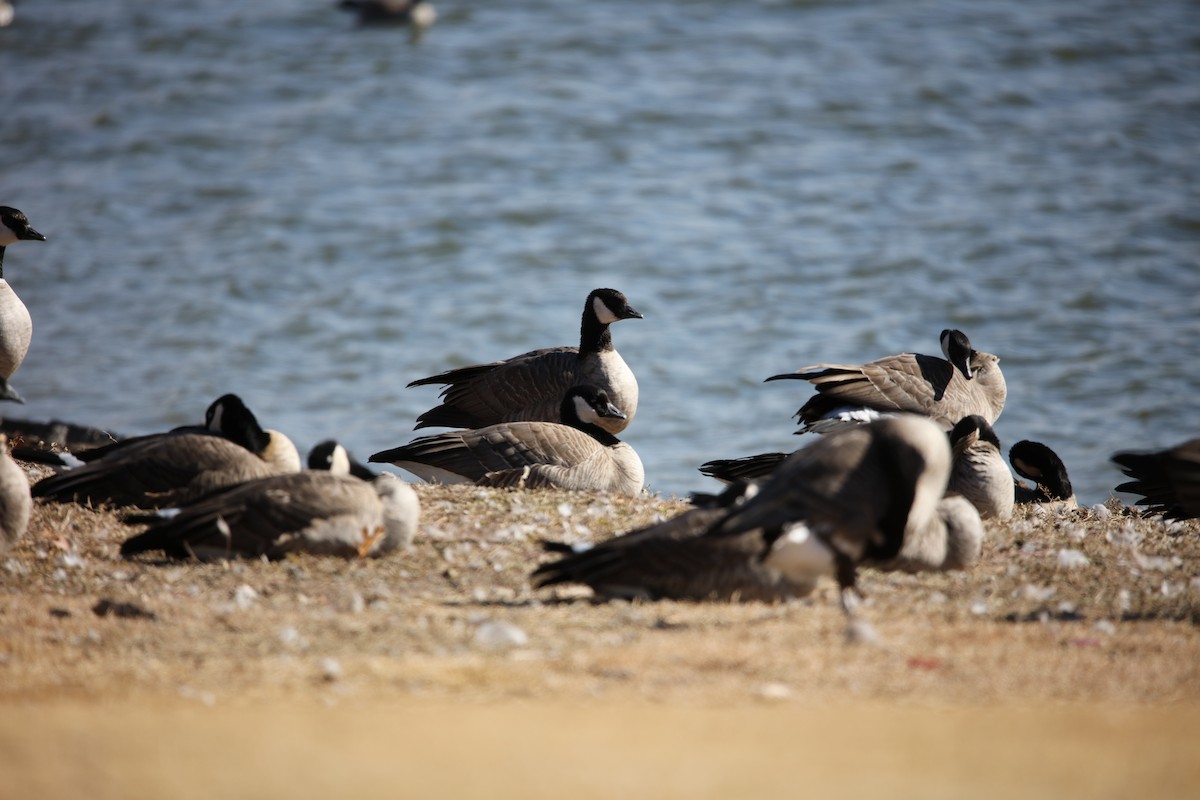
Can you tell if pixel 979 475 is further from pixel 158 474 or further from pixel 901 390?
pixel 158 474

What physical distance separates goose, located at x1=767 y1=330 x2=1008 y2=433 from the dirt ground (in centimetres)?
336

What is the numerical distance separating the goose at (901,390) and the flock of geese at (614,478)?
2 centimetres

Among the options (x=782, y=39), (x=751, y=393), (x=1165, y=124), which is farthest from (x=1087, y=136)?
(x=751, y=393)

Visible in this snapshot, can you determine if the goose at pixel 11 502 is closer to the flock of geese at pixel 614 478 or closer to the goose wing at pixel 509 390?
the flock of geese at pixel 614 478

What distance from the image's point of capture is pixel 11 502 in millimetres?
7191

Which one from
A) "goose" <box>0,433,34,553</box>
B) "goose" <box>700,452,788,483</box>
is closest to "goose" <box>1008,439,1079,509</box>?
"goose" <box>700,452,788,483</box>

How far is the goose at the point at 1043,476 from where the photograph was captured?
1076 centimetres

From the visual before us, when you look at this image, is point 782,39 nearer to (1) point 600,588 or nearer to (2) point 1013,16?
(2) point 1013,16

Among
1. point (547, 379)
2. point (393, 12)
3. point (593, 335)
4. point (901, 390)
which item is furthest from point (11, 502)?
point (393, 12)

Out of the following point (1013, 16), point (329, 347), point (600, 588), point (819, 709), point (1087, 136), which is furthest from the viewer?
point (1013, 16)

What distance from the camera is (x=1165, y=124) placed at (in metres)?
26.1

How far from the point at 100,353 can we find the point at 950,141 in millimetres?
16778

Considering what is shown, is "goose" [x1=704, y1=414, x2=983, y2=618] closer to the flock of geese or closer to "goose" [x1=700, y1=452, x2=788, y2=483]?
the flock of geese

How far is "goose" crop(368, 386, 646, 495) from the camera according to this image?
970 cm
